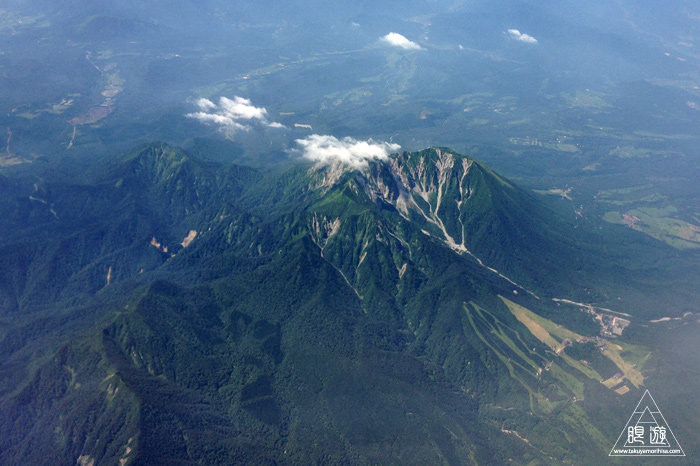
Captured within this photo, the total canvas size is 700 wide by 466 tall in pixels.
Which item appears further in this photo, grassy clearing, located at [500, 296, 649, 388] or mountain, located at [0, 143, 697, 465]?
grassy clearing, located at [500, 296, 649, 388]

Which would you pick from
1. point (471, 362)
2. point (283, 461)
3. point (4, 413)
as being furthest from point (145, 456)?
point (471, 362)

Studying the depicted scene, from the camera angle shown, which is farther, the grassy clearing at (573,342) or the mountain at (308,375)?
the grassy clearing at (573,342)

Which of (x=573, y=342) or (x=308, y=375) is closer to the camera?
(x=308, y=375)

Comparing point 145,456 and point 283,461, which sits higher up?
point 145,456

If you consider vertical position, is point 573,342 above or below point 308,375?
above

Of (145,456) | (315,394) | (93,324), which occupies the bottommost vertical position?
(315,394)

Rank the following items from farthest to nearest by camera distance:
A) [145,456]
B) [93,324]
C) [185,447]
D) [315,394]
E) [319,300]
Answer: [319,300] < [93,324] < [315,394] < [185,447] < [145,456]

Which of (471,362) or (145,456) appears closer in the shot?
(145,456)

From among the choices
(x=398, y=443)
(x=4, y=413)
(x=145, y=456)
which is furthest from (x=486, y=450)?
(x=4, y=413)

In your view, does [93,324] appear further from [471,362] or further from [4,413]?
[471,362]

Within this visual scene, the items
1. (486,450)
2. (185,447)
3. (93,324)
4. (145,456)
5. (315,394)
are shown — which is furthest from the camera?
(93,324)
